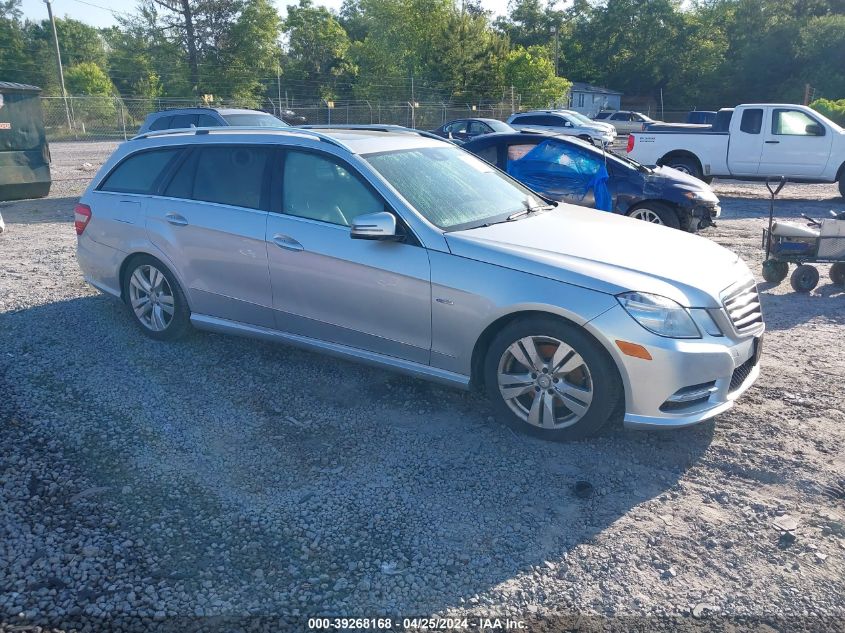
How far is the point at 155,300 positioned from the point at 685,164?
13063 millimetres

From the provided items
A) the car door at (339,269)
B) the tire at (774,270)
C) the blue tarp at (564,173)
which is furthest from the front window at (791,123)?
the car door at (339,269)

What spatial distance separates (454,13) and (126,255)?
5859cm

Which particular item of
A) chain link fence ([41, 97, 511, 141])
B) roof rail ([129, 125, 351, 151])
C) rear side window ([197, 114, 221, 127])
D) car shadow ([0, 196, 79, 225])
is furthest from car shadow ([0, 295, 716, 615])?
chain link fence ([41, 97, 511, 141])

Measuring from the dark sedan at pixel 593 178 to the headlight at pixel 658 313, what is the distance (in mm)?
5298

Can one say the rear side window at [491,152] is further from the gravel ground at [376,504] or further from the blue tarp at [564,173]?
the gravel ground at [376,504]

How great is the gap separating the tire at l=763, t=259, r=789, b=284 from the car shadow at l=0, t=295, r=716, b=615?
13.9 feet

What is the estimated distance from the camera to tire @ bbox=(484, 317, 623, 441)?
4.04 metres

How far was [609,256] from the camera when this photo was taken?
436cm

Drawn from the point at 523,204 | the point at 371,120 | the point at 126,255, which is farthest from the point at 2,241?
the point at 371,120

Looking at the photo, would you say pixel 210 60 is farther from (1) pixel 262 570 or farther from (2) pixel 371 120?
(1) pixel 262 570

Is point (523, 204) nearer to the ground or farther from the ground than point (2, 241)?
farther from the ground

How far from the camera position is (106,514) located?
356cm

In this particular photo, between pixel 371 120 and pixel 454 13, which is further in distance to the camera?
pixel 454 13

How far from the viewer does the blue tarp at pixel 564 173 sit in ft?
29.7
